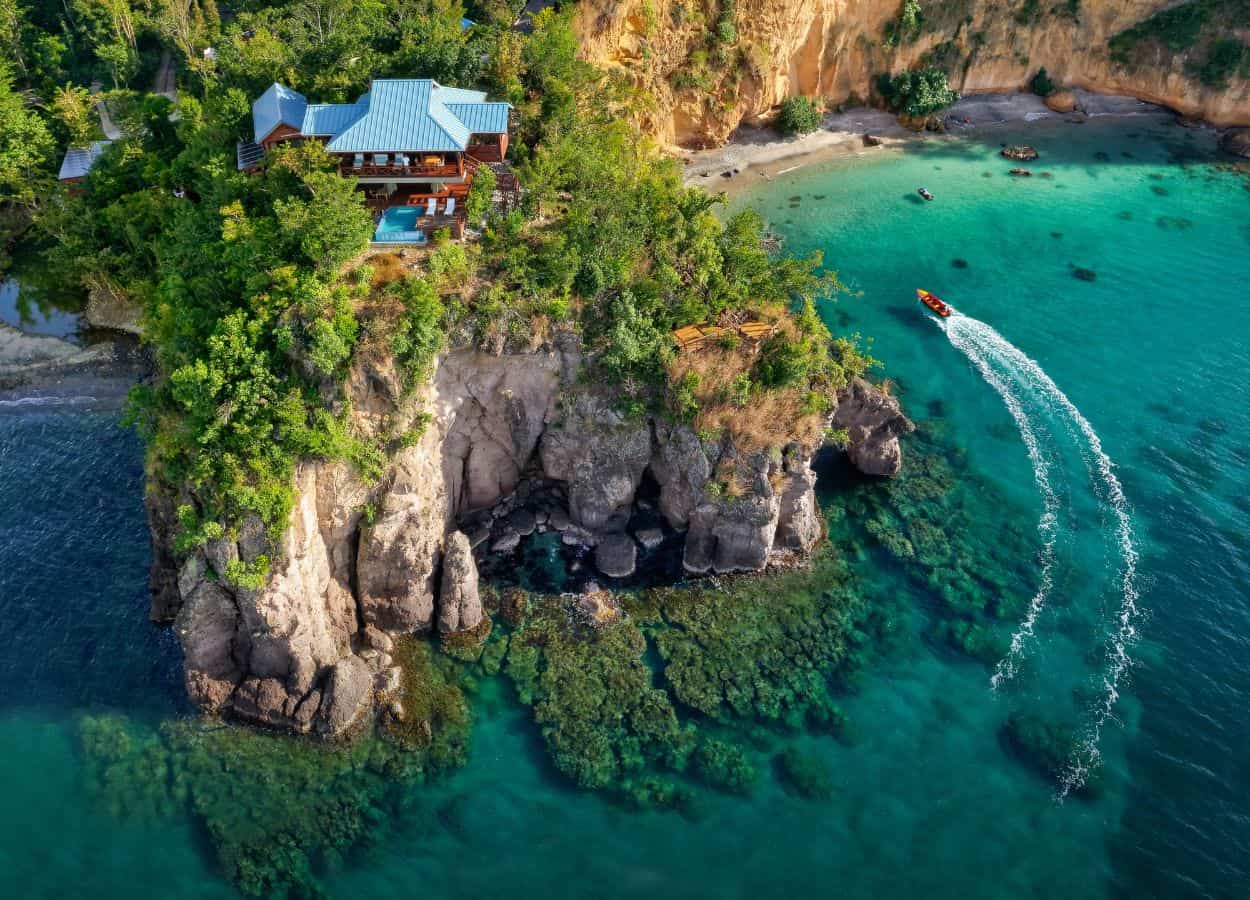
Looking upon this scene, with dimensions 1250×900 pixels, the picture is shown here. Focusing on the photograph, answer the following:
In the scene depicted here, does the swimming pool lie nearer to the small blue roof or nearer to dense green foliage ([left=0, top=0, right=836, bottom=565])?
dense green foliage ([left=0, top=0, right=836, bottom=565])

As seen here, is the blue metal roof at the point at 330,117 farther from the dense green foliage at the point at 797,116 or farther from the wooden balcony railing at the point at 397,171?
the dense green foliage at the point at 797,116

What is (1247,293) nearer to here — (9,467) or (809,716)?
(809,716)

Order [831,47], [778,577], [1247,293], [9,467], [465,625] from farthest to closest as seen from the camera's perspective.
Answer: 1. [831,47]
2. [1247,293]
3. [9,467]
4. [778,577]
5. [465,625]

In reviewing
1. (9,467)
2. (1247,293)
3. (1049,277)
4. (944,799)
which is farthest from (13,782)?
(1247,293)

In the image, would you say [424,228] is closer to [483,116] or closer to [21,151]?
[483,116]

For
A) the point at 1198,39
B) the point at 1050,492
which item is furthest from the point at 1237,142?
the point at 1050,492

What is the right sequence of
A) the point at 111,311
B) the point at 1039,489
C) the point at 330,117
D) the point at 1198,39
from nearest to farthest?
the point at 330,117 → the point at 1039,489 → the point at 111,311 → the point at 1198,39

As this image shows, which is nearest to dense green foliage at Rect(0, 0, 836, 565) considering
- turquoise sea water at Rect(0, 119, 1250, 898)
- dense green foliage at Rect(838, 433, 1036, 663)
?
dense green foliage at Rect(838, 433, 1036, 663)
